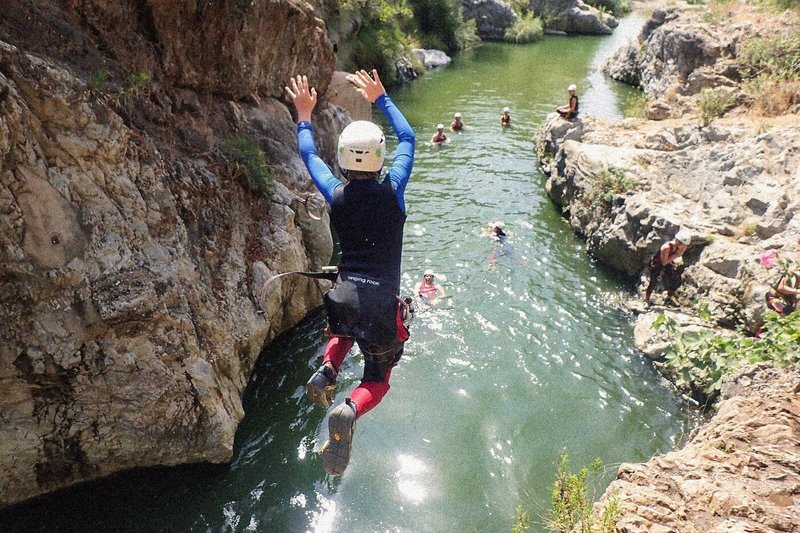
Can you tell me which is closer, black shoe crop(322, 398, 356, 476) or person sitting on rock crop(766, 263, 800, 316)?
black shoe crop(322, 398, 356, 476)

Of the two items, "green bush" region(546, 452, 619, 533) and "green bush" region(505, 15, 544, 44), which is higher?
"green bush" region(505, 15, 544, 44)

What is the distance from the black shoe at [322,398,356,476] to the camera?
13.1 feet

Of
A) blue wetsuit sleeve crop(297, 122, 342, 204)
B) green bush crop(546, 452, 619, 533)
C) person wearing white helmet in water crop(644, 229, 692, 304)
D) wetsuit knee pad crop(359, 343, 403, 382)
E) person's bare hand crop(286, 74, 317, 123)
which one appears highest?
person's bare hand crop(286, 74, 317, 123)

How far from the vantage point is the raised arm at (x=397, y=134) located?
4009 mm

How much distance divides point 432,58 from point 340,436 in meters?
32.4

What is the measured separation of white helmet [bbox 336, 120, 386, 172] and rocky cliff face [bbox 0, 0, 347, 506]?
2063mm

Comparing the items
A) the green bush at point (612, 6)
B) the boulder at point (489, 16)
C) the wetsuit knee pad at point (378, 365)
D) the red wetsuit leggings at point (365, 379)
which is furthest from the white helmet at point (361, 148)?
the green bush at point (612, 6)

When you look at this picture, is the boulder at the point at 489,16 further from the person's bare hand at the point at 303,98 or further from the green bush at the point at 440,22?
the person's bare hand at the point at 303,98

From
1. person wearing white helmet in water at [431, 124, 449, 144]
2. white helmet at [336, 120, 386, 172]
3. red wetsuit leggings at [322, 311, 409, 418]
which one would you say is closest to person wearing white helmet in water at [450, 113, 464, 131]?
person wearing white helmet in water at [431, 124, 449, 144]

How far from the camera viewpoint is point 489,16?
44000mm

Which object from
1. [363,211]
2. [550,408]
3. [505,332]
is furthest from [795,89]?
[363,211]

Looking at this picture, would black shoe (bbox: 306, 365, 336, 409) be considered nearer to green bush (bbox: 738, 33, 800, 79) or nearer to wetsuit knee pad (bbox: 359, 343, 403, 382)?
wetsuit knee pad (bbox: 359, 343, 403, 382)

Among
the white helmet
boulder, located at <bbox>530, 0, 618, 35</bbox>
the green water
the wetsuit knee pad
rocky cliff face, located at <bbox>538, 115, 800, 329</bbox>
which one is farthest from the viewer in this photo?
boulder, located at <bbox>530, 0, 618, 35</bbox>

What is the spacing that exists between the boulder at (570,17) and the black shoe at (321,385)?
166ft
